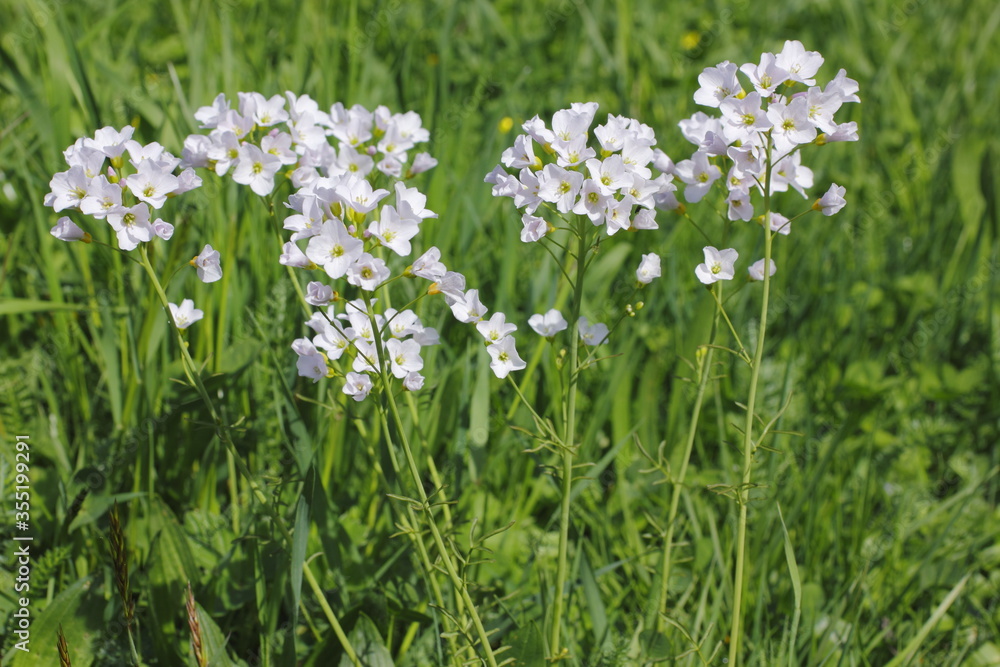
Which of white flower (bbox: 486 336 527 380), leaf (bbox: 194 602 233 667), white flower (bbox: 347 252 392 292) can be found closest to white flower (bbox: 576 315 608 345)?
white flower (bbox: 486 336 527 380)

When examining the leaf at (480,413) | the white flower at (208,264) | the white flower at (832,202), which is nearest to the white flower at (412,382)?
the white flower at (208,264)

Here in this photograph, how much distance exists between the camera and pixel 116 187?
1310 millimetres

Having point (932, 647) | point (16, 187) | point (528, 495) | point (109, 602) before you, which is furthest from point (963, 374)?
point (16, 187)

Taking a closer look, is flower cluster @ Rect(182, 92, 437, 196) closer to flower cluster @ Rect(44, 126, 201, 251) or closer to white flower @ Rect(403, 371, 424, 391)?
flower cluster @ Rect(44, 126, 201, 251)

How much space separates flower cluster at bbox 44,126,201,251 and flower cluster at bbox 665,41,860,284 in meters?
0.95

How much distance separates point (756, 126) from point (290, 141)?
2.85 feet

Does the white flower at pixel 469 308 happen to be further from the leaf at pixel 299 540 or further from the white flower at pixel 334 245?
the leaf at pixel 299 540

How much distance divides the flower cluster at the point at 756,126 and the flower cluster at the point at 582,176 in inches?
5.3

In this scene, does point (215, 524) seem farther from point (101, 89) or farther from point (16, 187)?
point (101, 89)

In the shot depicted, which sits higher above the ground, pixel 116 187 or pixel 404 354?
pixel 116 187

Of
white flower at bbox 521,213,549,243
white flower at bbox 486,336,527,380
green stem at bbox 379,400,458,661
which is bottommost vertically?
green stem at bbox 379,400,458,661

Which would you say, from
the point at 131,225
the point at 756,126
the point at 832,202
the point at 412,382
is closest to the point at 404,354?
the point at 412,382

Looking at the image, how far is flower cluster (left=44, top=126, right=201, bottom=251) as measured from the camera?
1.31 meters

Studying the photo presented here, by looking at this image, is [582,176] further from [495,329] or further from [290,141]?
[290,141]
